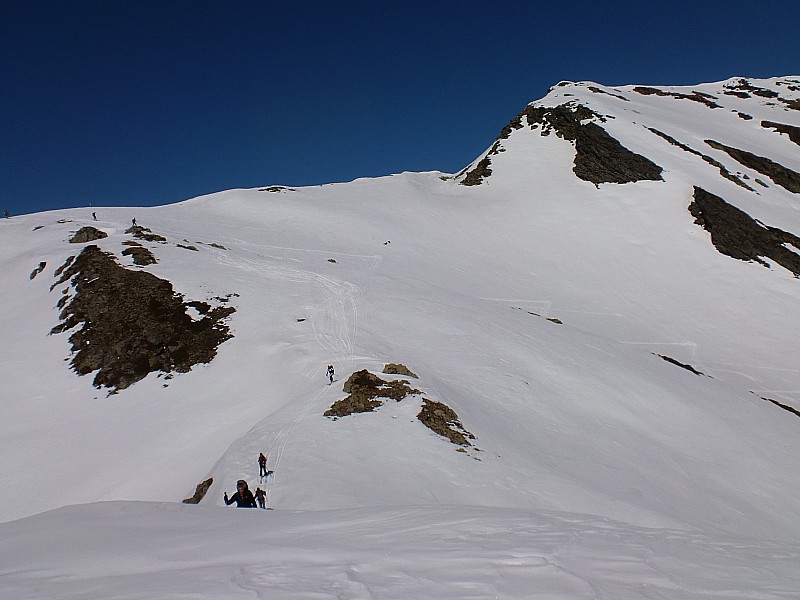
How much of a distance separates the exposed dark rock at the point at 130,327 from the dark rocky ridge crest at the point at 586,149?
133 feet

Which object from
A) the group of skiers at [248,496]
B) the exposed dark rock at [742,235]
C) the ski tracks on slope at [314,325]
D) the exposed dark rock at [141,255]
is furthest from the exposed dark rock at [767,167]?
the group of skiers at [248,496]

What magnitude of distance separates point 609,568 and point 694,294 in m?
38.5

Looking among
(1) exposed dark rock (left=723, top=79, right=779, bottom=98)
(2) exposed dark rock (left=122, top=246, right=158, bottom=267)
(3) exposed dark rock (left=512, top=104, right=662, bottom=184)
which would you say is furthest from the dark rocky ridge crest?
(1) exposed dark rock (left=723, top=79, right=779, bottom=98)

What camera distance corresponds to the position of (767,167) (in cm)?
5362

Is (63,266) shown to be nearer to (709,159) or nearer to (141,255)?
(141,255)

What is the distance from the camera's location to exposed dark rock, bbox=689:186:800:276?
3859 centimetres

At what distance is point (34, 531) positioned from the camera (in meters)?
5.00

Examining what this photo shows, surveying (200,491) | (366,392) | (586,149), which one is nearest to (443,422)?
(366,392)

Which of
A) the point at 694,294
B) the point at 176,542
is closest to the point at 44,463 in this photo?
the point at 176,542

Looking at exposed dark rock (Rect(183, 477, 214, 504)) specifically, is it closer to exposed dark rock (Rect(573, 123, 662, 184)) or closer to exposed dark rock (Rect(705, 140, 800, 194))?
exposed dark rock (Rect(573, 123, 662, 184))

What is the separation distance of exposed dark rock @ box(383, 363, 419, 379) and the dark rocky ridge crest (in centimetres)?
4227

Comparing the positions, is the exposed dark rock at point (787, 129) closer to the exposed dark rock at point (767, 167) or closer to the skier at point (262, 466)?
the exposed dark rock at point (767, 167)

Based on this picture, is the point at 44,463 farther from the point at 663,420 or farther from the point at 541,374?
the point at 663,420

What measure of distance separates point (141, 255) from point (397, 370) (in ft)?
67.2
